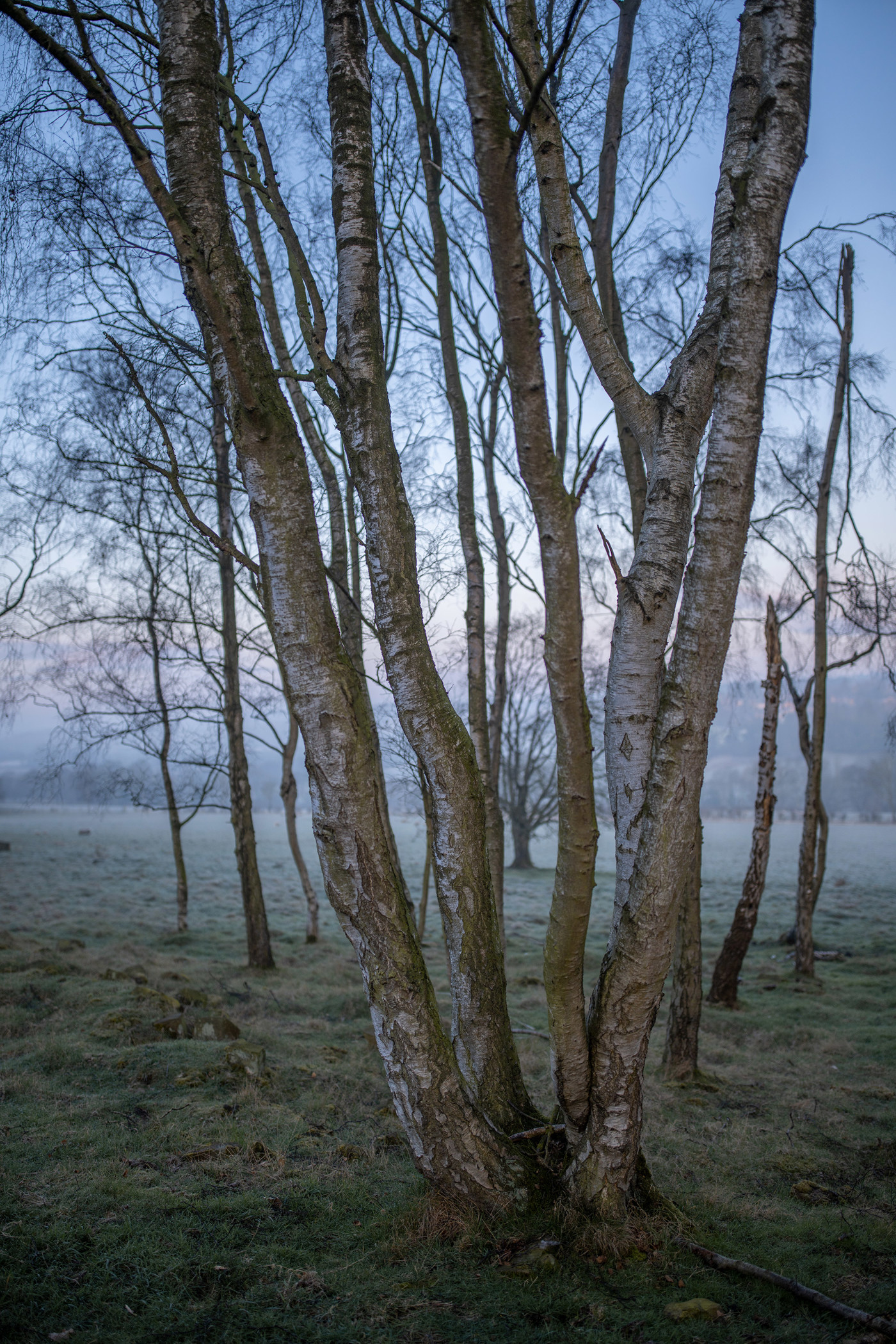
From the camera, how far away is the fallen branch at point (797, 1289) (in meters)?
2.25

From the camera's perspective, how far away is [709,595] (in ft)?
8.59

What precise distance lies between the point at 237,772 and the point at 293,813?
2.21m

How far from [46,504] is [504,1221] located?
10013mm

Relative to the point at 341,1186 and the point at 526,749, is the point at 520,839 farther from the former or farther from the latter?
the point at 341,1186

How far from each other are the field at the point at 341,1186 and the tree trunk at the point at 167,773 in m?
3.11

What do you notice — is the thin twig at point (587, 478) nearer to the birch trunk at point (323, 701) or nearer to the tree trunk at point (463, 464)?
the birch trunk at point (323, 701)

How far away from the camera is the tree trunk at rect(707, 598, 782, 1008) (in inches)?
311

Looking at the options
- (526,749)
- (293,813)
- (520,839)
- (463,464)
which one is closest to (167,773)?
(293,813)

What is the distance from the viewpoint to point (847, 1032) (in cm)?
685

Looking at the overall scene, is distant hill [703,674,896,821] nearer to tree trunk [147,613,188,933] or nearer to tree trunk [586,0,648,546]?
tree trunk [147,613,188,933]

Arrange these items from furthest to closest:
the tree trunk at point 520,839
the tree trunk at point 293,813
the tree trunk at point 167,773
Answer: the tree trunk at point 520,839
the tree trunk at point 167,773
the tree trunk at point 293,813

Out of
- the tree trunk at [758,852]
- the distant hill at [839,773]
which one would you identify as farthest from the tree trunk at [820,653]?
the distant hill at [839,773]

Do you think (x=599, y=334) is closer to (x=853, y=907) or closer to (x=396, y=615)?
(x=396, y=615)

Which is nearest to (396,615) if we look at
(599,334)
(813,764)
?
(599,334)
